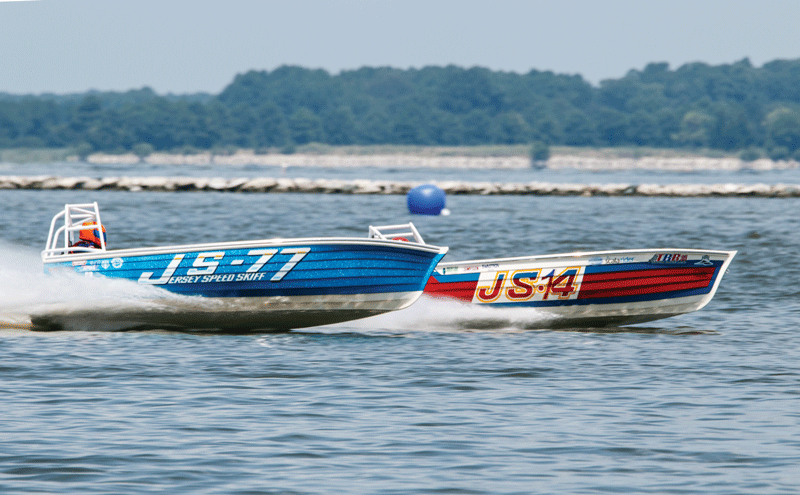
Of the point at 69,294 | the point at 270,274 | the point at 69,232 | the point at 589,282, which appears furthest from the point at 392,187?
the point at 270,274

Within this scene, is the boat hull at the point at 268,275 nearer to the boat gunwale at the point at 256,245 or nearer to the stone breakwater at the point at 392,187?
the boat gunwale at the point at 256,245

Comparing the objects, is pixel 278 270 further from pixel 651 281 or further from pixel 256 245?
pixel 651 281

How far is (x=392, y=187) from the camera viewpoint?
67875mm

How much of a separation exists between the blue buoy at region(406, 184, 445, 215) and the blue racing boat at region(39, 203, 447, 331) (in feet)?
102

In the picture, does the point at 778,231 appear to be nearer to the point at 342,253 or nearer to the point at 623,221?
the point at 623,221

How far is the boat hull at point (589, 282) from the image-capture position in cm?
1753

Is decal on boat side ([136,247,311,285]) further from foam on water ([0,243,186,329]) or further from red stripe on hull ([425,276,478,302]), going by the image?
red stripe on hull ([425,276,478,302])

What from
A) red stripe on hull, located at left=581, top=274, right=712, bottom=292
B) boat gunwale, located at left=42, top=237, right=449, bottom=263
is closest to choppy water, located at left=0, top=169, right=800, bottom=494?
boat gunwale, located at left=42, top=237, right=449, bottom=263

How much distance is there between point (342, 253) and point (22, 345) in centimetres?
437

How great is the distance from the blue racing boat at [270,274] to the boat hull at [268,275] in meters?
0.01

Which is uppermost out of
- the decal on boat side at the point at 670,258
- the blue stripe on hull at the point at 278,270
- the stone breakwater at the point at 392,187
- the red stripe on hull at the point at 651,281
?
the blue stripe on hull at the point at 278,270

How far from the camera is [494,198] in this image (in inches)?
2459

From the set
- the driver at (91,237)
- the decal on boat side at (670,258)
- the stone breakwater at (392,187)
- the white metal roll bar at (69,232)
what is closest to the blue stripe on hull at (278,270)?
the white metal roll bar at (69,232)

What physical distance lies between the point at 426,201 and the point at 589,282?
1172 inches
